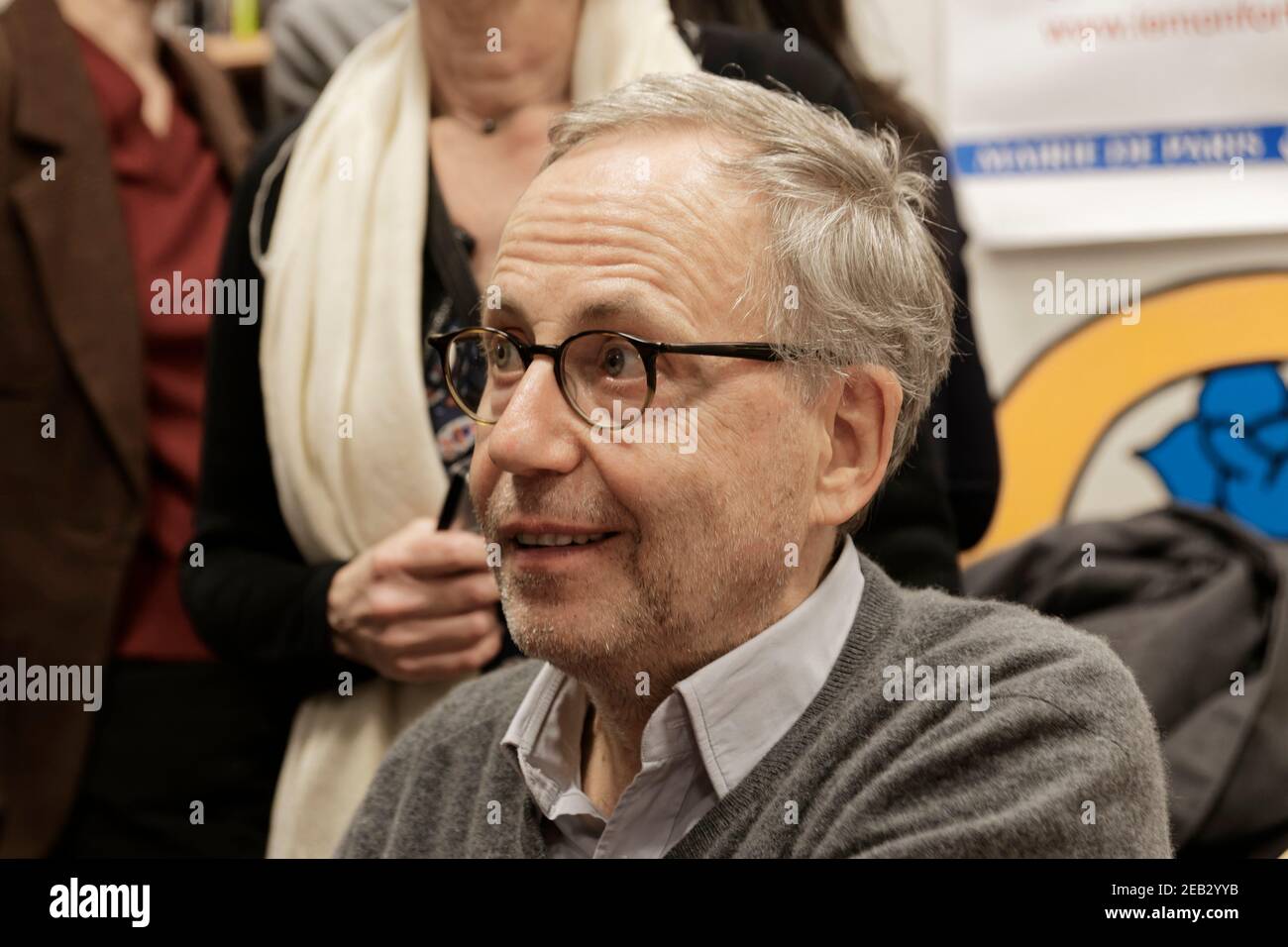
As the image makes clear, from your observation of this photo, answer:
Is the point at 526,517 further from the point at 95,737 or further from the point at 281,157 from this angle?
the point at 95,737

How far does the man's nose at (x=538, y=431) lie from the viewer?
107cm

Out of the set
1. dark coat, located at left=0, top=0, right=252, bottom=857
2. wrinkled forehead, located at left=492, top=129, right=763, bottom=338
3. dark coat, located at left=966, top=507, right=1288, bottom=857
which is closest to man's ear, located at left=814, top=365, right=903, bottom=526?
wrinkled forehead, located at left=492, top=129, right=763, bottom=338

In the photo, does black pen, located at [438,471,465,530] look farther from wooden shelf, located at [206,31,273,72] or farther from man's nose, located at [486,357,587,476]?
wooden shelf, located at [206,31,273,72]

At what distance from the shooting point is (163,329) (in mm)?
1763

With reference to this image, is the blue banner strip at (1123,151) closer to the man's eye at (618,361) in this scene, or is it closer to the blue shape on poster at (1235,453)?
the blue shape on poster at (1235,453)

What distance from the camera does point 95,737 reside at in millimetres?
1690

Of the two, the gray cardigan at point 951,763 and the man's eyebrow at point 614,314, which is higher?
the man's eyebrow at point 614,314

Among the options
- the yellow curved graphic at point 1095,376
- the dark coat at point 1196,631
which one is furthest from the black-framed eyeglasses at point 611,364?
the yellow curved graphic at point 1095,376

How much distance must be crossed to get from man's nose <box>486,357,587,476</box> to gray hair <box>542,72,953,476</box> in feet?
0.54

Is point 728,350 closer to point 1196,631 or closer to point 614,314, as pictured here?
point 614,314

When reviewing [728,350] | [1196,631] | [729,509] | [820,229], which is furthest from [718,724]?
[1196,631]

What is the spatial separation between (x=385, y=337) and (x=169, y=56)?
2.37 ft

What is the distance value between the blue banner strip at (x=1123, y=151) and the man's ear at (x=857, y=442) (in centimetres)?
122
